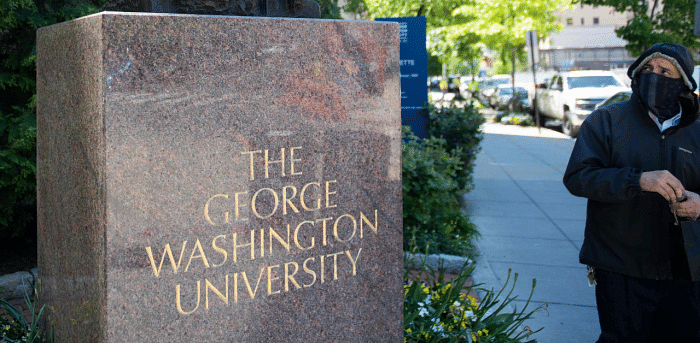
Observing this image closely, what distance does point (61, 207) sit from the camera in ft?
9.98

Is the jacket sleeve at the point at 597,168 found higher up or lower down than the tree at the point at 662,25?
lower down

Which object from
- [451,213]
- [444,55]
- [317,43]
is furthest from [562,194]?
[444,55]

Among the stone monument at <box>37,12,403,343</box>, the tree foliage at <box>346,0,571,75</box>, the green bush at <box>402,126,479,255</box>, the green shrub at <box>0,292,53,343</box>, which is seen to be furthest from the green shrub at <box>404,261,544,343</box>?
the tree foliage at <box>346,0,571,75</box>

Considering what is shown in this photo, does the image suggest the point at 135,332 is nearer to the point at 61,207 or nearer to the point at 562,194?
the point at 61,207

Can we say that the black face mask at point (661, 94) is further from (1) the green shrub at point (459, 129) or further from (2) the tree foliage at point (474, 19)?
(2) the tree foliage at point (474, 19)

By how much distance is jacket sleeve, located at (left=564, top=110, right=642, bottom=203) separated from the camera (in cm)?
319

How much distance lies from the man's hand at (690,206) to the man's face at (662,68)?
642mm

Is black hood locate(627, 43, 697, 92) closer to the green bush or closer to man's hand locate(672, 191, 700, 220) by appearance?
man's hand locate(672, 191, 700, 220)

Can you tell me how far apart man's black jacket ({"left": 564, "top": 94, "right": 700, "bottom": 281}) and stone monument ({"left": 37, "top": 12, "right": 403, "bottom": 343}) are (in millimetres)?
986

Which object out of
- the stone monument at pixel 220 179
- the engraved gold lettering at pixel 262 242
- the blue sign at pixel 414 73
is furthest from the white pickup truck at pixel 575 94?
the engraved gold lettering at pixel 262 242

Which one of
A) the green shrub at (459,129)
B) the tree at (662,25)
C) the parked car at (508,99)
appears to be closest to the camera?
the green shrub at (459,129)

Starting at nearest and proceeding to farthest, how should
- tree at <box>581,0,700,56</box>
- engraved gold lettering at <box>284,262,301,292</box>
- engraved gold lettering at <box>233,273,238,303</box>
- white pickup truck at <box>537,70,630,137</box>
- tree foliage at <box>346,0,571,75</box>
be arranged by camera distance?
engraved gold lettering at <box>233,273,238,303</box>
engraved gold lettering at <box>284,262,301,292</box>
tree at <box>581,0,700,56</box>
white pickup truck at <box>537,70,630,137</box>
tree foliage at <box>346,0,571,75</box>

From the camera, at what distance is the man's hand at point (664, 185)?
3.00 m

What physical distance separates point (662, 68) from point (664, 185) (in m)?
0.73
